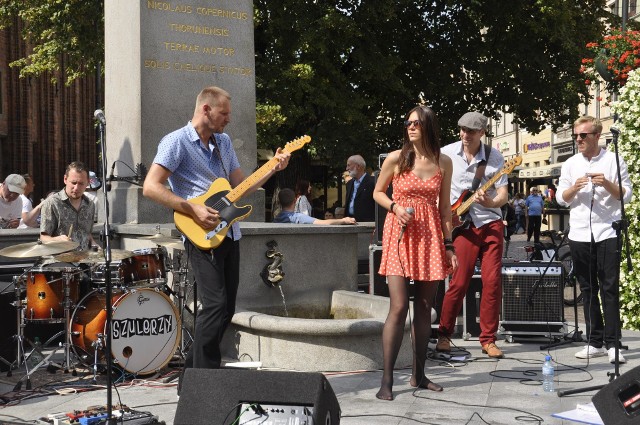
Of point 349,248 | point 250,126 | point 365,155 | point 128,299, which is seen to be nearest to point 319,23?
point 365,155

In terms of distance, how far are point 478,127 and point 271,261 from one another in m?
2.11

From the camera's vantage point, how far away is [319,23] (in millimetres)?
19797

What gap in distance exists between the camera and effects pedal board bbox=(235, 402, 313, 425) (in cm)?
414

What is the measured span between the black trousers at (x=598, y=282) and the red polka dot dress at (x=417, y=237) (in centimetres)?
194

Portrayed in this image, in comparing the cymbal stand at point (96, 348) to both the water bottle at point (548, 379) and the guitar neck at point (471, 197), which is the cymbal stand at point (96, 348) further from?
the water bottle at point (548, 379)

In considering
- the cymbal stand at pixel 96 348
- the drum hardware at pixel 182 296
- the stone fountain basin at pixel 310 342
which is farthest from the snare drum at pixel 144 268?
the stone fountain basin at pixel 310 342

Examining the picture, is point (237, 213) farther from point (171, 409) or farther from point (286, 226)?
point (286, 226)

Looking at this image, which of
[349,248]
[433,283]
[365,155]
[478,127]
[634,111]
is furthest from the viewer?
[365,155]

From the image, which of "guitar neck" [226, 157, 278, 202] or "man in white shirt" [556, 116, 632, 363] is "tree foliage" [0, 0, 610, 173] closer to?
"man in white shirt" [556, 116, 632, 363]

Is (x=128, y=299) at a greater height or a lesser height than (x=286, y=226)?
lesser

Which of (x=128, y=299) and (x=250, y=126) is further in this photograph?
(x=250, y=126)

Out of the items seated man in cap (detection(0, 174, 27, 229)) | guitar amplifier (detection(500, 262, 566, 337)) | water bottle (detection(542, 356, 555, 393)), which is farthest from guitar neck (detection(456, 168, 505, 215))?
seated man in cap (detection(0, 174, 27, 229))

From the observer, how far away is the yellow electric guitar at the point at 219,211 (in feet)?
18.5

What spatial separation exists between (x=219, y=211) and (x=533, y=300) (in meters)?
4.16
